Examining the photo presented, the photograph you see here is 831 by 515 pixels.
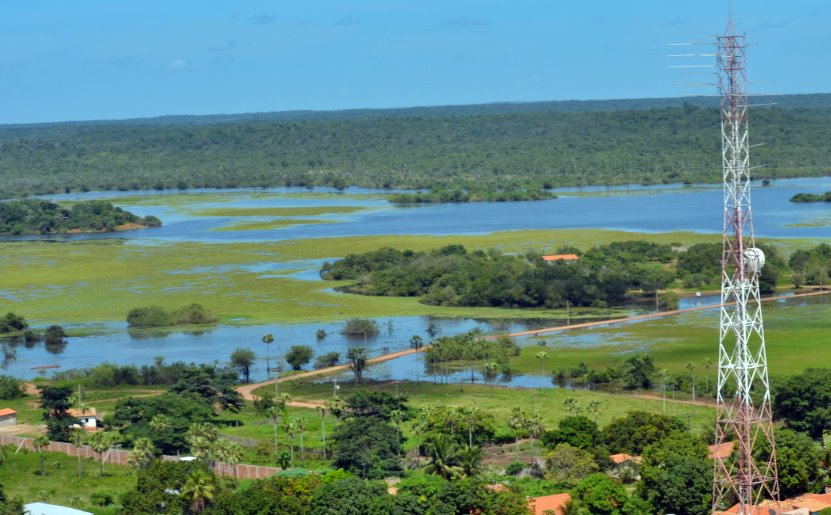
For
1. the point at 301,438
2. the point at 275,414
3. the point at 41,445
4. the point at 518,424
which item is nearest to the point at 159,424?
the point at 41,445

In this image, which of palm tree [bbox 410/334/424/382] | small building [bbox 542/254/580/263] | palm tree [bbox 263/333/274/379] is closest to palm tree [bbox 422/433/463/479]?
palm tree [bbox 410/334/424/382]

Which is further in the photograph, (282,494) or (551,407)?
(551,407)

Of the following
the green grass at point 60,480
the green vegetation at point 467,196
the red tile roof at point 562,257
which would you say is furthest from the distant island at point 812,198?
the green grass at point 60,480

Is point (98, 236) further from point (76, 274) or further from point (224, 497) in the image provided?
point (224, 497)

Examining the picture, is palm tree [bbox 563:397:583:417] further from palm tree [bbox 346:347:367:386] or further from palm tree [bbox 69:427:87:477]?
palm tree [bbox 69:427:87:477]

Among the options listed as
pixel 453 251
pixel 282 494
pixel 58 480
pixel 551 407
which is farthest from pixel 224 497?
pixel 453 251

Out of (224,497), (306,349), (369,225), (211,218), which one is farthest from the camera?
(211,218)

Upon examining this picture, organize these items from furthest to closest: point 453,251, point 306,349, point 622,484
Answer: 1. point 453,251
2. point 306,349
3. point 622,484
